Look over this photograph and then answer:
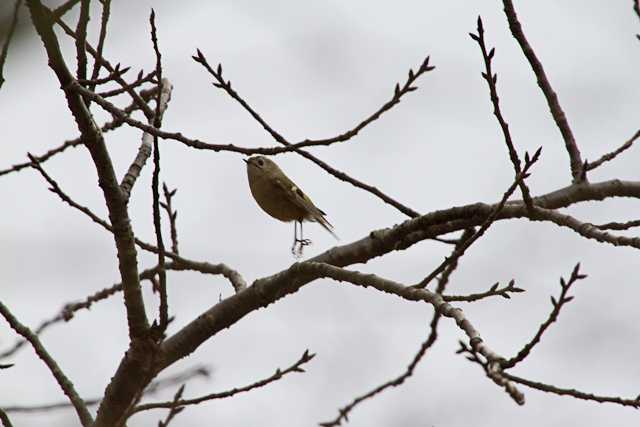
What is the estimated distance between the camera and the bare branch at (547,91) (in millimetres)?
3580

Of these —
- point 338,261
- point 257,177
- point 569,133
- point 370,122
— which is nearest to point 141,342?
point 338,261

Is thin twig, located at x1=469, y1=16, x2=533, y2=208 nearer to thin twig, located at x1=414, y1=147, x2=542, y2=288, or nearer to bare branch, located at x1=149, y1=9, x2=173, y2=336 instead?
thin twig, located at x1=414, y1=147, x2=542, y2=288

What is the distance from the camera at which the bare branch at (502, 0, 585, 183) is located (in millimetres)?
3580

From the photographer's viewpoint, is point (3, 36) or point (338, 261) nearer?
point (3, 36)

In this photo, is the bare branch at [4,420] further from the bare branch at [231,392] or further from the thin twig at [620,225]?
the thin twig at [620,225]

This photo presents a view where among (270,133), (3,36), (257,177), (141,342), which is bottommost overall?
(3,36)

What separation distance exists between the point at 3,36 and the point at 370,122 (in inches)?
53.2

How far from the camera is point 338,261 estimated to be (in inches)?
140

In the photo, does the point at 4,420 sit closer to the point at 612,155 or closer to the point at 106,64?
the point at 106,64

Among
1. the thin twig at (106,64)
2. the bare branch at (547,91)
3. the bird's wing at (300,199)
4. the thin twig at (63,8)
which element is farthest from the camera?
the bird's wing at (300,199)

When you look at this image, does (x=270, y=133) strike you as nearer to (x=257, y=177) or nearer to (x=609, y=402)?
(x=609, y=402)

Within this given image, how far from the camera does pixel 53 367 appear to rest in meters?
3.46

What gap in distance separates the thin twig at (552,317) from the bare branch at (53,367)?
1815 millimetres

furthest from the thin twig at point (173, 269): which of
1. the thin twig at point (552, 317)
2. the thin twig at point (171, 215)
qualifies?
the thin twig at point (552, 317)
